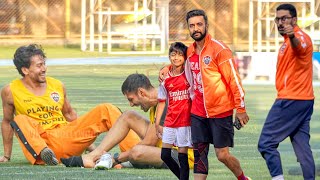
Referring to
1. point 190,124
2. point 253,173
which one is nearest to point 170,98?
point 190,124

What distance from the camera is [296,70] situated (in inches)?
301

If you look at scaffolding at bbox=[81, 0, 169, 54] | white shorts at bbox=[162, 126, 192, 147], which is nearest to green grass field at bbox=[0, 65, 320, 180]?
white shorts at bbox=[162, 126, 192, 147]

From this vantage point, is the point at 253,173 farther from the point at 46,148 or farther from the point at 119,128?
the point at 46,148

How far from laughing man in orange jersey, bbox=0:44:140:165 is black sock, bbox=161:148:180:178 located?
1515 mm

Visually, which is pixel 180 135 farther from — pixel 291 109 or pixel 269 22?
pixel 269 22

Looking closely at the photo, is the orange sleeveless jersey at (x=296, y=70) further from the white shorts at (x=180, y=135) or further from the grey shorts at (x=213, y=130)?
the white shorts at (x=180, y=135)

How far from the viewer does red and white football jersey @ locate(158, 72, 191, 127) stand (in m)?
7.84

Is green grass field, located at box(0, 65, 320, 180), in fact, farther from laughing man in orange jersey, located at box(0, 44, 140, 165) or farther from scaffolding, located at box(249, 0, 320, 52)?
scaffolding, located at box(249, 0, 320, 52)

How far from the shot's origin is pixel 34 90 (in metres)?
9.91

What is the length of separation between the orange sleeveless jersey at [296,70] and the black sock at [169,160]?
913mm

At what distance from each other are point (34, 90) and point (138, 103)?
154cm

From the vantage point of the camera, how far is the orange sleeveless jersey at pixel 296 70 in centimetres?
759

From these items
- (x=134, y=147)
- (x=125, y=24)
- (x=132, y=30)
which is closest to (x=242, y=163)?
(x=134, y=147)

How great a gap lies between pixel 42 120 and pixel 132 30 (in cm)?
2161
